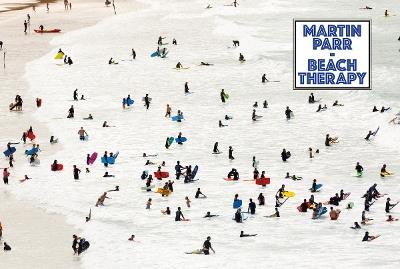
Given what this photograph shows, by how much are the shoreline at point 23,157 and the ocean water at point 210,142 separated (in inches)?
29.5

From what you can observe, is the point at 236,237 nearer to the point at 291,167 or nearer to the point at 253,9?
the point at 291,167

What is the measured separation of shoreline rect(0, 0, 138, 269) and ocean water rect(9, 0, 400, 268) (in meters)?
0.75

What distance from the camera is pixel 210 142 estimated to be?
55031 mm

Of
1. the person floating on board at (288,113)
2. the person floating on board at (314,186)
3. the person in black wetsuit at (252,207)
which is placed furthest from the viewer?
the person floating on board at (288,113)

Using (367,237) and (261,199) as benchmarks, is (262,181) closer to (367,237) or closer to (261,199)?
(261,199)

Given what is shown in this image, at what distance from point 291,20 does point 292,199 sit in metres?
56.3

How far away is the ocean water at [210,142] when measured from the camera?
3756cm

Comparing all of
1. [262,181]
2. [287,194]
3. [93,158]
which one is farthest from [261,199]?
[93,158]

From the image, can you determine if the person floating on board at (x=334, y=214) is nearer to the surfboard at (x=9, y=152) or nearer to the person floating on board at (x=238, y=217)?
the person floating on board at (x=238, y=217)

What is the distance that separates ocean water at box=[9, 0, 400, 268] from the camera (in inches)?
1479

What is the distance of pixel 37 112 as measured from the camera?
204 ft

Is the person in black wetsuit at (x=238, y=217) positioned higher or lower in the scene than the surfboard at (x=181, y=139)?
lower

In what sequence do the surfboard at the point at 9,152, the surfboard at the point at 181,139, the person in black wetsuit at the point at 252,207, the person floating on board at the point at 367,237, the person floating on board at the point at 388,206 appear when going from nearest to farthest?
the person floating on board at the point at 367,237
the person floating on board at the point at 388,206
the person in black wetsuit at the point at 252,207
the surfboard at the point at 9,152
the surfboard at the point at 181,139

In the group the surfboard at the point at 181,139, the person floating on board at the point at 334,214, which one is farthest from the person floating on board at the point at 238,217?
the surfboard at the point at 181,139
